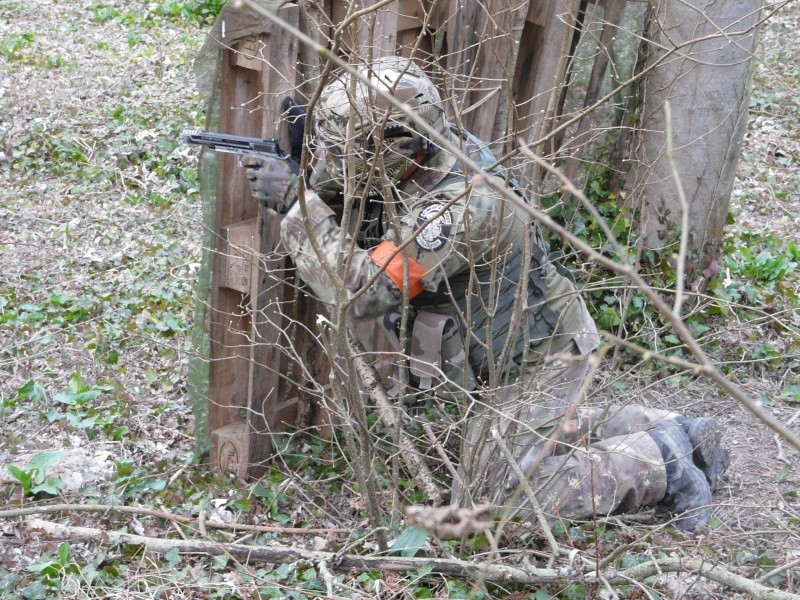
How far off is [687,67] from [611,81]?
1.41ft

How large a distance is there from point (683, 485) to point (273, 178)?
2149 mm

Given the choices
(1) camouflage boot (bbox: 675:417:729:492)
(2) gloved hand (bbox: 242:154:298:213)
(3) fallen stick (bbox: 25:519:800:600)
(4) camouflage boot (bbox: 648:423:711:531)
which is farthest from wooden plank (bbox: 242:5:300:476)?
(1) camouflage boot (bbox: 675:417:729:492)

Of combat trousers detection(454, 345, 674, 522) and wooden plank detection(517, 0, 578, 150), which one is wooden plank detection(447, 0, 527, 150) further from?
combat trousers detection(454, 345, 674, 522)

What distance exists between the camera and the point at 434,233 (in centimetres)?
336

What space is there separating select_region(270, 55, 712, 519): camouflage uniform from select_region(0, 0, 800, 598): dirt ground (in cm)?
34

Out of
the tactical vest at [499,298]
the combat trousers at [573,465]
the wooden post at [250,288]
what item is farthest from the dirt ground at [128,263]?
the tactical vest at [499,298]

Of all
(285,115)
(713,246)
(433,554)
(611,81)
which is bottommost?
(433,554)

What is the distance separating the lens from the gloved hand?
335 centimetres

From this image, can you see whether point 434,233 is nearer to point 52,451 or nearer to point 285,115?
point 285,115

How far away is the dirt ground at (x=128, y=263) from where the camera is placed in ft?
12.7

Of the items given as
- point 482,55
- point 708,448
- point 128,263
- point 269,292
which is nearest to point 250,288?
point 269,292

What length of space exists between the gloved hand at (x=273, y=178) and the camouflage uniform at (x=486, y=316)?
74 millimetres

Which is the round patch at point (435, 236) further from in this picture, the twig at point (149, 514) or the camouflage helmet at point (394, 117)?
the twig at point (149, 514)

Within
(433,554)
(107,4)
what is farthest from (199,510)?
(107,4)
